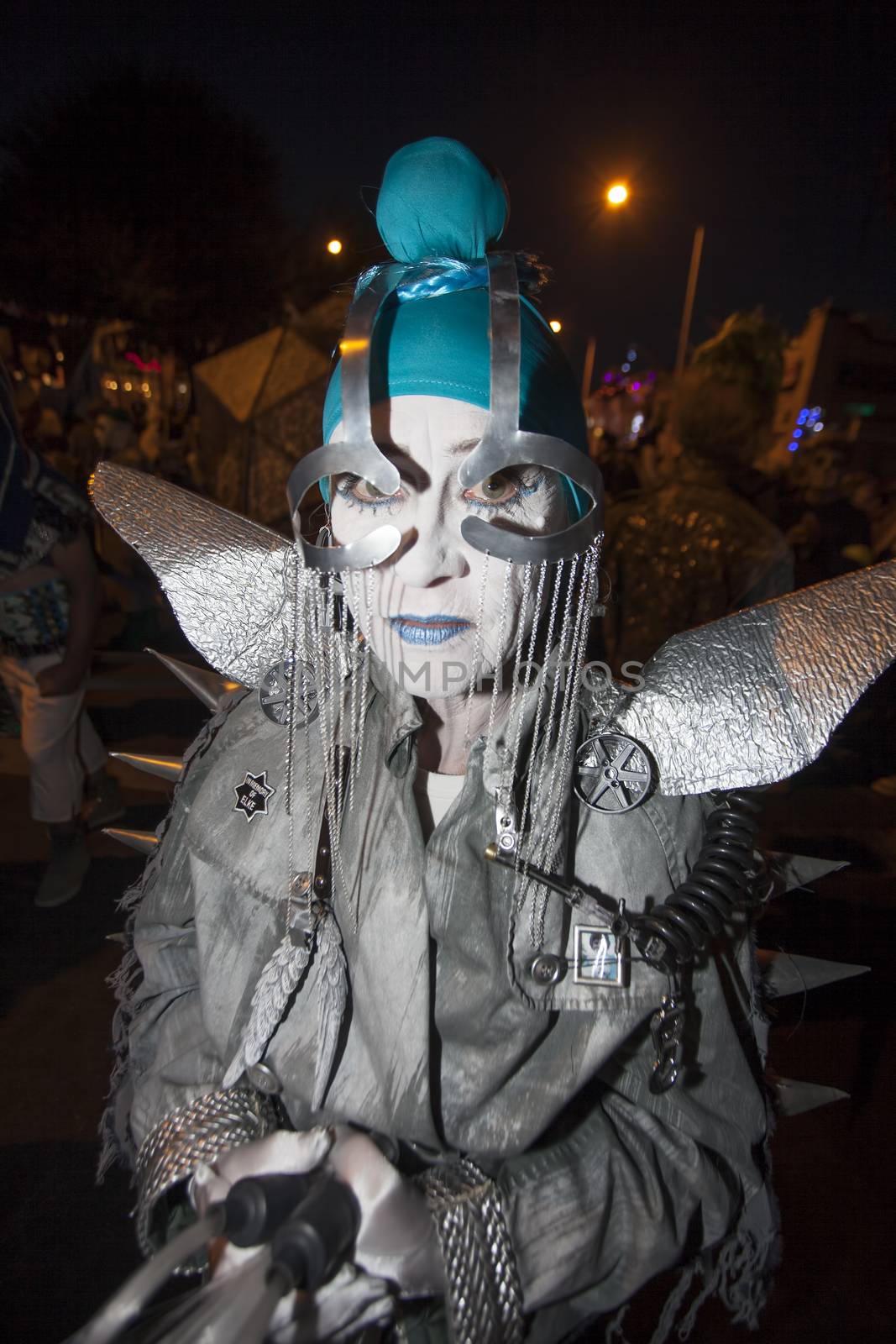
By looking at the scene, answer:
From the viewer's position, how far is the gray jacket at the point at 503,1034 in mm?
999

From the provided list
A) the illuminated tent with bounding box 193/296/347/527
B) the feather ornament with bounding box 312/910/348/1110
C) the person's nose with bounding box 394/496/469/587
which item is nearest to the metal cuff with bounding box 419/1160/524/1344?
the feather ornament with bounding box 312/910/348/1110

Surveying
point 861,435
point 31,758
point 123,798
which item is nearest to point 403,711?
point 31,758

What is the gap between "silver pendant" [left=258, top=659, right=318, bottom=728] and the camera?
4.00ft

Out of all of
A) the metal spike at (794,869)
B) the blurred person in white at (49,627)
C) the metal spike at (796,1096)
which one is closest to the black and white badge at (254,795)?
the metal spike at (794,869)

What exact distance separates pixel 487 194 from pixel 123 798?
4.09 meters

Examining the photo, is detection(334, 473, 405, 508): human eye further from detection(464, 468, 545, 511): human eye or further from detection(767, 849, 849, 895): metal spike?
detection(767, 849, 849, 895): metal spike

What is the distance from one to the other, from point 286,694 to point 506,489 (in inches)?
21.0

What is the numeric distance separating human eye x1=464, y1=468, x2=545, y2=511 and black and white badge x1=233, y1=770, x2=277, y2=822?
0.59 m

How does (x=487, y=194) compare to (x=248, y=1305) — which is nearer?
(x=248, y=1305)

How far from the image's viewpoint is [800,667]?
3.64 feet

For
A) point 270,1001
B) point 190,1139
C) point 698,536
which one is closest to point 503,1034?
point 270,1001

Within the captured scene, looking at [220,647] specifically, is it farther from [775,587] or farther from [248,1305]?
[775,587]

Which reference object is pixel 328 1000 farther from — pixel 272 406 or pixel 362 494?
pixel 272 406

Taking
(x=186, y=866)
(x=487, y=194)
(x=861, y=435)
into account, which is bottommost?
(x=186, y=866)
